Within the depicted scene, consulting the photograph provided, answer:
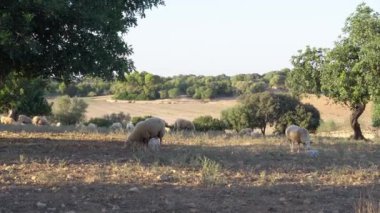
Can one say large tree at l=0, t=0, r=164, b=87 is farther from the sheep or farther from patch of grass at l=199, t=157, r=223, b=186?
the sheep

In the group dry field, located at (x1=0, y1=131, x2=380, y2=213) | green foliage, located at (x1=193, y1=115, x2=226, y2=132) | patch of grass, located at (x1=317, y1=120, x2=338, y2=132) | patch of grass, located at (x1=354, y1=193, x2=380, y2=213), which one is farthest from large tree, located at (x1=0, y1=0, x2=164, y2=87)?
patch of grass, located at (x1=317, y1=120, x2=338, y2=132)

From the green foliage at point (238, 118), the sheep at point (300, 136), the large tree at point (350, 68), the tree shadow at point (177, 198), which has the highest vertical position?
the large tree at point (350, 68)

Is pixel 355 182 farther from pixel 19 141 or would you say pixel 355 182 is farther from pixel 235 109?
pixel 235 109

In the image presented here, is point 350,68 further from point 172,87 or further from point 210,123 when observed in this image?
point 172,87

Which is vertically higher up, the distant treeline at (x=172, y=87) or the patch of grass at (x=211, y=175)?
the distant treeline at (x=172, y=87)

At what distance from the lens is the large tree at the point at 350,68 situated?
73.9ft

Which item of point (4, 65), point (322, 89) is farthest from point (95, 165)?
point (322, 89)

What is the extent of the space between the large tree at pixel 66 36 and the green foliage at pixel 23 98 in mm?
15028

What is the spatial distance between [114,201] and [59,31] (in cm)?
585

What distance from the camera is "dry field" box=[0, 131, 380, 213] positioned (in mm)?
7312

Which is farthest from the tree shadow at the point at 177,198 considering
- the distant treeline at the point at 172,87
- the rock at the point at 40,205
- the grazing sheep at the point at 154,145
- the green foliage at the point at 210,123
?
the distant treeline at the point at 172,87

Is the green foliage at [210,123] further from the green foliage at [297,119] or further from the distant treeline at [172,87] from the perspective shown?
the distant treeline at [172,87]

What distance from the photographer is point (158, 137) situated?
15.7 m

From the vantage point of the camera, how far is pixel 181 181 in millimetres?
8922
